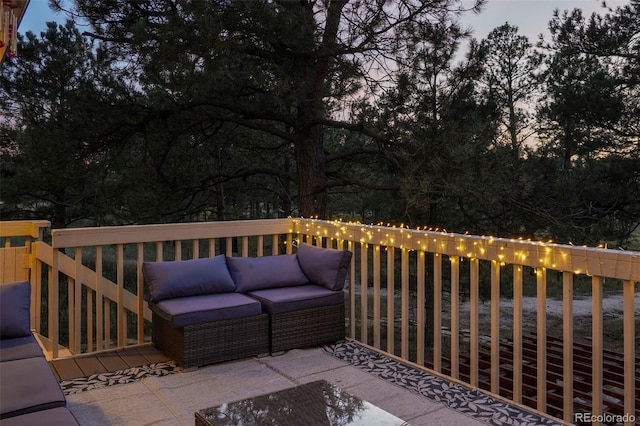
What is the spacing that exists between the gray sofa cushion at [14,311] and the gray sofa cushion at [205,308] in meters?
0.83

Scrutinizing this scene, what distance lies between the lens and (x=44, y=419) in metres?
1.76

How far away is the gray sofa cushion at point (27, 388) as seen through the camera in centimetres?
186

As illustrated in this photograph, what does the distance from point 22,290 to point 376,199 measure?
699 centimetres

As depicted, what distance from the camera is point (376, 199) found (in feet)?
30.5

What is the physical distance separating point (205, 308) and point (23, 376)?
131cm

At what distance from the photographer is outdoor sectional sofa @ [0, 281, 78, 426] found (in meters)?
1.81

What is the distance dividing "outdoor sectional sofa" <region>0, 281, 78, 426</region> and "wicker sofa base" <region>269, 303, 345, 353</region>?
1.54 meters

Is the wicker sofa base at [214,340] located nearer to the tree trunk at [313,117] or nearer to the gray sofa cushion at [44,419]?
the gray sofa cushion at [44,419]

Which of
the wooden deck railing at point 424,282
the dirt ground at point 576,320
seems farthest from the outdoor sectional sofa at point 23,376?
the dirt ground at point 576,320

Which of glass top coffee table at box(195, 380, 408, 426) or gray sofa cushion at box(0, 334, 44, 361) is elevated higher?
gray sofa cushion at box(0, 334, 44, 361)

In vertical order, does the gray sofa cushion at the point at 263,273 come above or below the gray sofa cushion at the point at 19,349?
above

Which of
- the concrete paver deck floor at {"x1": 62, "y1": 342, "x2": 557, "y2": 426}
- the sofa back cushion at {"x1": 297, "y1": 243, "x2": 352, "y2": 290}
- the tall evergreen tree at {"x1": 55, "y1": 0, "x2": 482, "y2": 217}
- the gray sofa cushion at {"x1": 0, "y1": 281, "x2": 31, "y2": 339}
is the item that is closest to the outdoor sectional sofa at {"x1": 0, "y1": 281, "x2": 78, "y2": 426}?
the gray sofa cushion at {"x1": 0, "y1": 281, "x2": 31, "y2": 339}

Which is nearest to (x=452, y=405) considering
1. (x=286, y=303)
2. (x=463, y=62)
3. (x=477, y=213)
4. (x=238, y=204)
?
(x=286, y=303)

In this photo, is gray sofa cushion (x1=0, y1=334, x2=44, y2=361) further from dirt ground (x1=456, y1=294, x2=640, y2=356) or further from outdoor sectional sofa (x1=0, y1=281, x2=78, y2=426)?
dirt ground (x1=456, y1=294, x2=640, y2=356)
